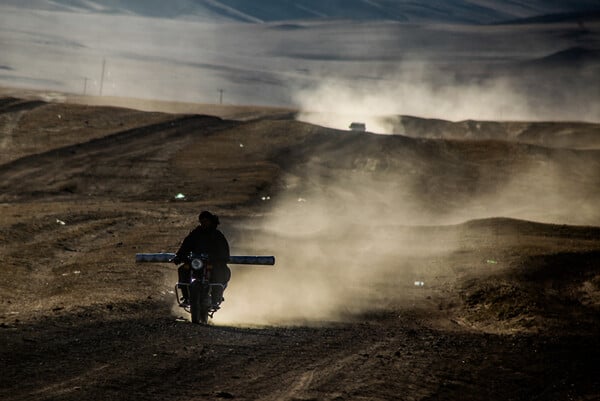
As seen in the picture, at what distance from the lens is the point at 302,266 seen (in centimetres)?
2544

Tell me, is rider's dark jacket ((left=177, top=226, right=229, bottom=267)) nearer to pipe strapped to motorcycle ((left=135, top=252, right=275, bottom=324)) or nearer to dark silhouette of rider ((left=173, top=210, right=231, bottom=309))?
dark silhouette of rider ((left=173, top=210, right=231, bottom=309))

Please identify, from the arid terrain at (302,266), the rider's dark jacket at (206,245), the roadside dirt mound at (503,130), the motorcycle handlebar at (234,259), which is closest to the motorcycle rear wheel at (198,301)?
the arid terrain at (302,266)

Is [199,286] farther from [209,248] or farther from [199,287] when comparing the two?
[209,248]

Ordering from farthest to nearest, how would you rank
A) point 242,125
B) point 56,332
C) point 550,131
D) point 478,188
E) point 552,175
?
point 550,131 → point 242,125 → point 552,175 → point 478,188 → point 56,332

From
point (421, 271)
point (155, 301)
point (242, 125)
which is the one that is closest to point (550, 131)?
point (242, 125)

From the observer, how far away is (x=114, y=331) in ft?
50.2

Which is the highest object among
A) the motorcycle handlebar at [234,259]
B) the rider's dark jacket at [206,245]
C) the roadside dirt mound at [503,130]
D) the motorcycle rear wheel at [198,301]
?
the roadside dirt mound at [503,130]

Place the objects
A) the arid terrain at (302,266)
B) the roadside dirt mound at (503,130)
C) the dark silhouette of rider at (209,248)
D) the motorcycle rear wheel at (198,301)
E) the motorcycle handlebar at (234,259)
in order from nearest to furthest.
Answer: the arid terrain at (302,266) → the motorcycle rear wheel at (198,301) → the dark silhouette of rider at (209,248) → the motorcycle handlebar at (234,259) → the roadside dirt mound at (503,130)

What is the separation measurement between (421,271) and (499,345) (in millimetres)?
9157

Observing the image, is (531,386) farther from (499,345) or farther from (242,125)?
Answer: (242,125)

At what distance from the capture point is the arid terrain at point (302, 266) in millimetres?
13555

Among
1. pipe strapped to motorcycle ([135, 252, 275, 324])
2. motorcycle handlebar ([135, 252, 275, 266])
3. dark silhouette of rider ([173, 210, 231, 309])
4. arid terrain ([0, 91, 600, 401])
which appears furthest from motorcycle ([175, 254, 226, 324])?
motorcycle handlebar ([135, 252, 275, 266])

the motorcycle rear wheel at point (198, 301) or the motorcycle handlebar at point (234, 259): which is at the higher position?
the motorcycle handlebar at point (234, 259)

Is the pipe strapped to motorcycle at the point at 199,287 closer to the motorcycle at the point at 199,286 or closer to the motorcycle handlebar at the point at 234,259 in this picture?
the motorcycle at the point at 199,286
